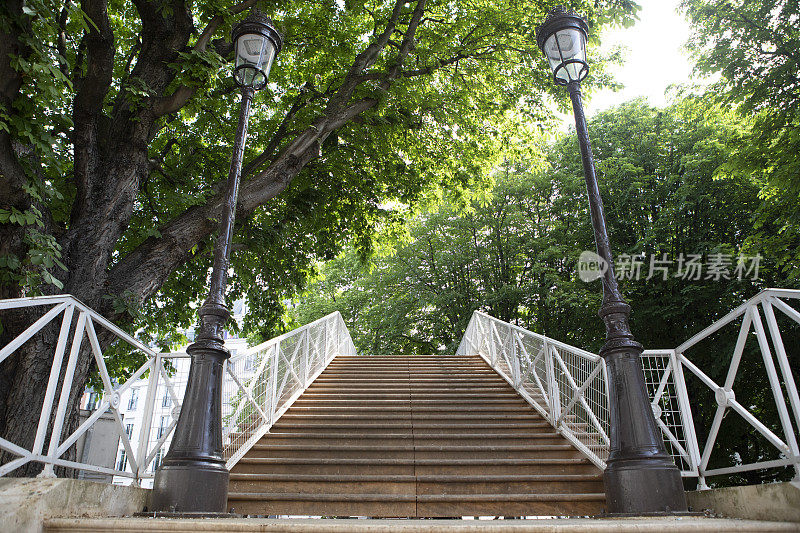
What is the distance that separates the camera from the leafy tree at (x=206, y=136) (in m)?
4.36

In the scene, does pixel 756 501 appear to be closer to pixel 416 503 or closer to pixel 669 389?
pixel 416 503

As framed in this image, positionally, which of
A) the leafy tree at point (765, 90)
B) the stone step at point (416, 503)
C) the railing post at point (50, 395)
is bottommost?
the stone step at point (416, 503)

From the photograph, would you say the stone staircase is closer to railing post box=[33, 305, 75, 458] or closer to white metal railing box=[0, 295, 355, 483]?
white metal railing box=[0, 295, 355, 483]

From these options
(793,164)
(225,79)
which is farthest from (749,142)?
(225,79)

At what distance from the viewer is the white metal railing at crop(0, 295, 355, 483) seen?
3.02 meters

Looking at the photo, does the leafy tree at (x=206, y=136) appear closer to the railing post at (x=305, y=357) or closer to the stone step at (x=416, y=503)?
the railing post at (x=305, y=357)

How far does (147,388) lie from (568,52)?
214 inches

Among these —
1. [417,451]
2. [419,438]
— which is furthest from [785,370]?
[419,438]

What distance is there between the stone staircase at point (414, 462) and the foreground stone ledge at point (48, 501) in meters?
1.65

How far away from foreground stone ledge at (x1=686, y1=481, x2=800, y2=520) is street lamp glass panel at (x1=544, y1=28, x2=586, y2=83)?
12.6 feet

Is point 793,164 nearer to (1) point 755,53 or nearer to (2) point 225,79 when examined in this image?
(1) point 755,53

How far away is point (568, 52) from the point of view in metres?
4.91

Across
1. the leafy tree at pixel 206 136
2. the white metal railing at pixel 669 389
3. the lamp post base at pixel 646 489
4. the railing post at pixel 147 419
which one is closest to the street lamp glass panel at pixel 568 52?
the white metal railing at pixel 669 389

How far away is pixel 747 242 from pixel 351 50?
8872 millimetres
